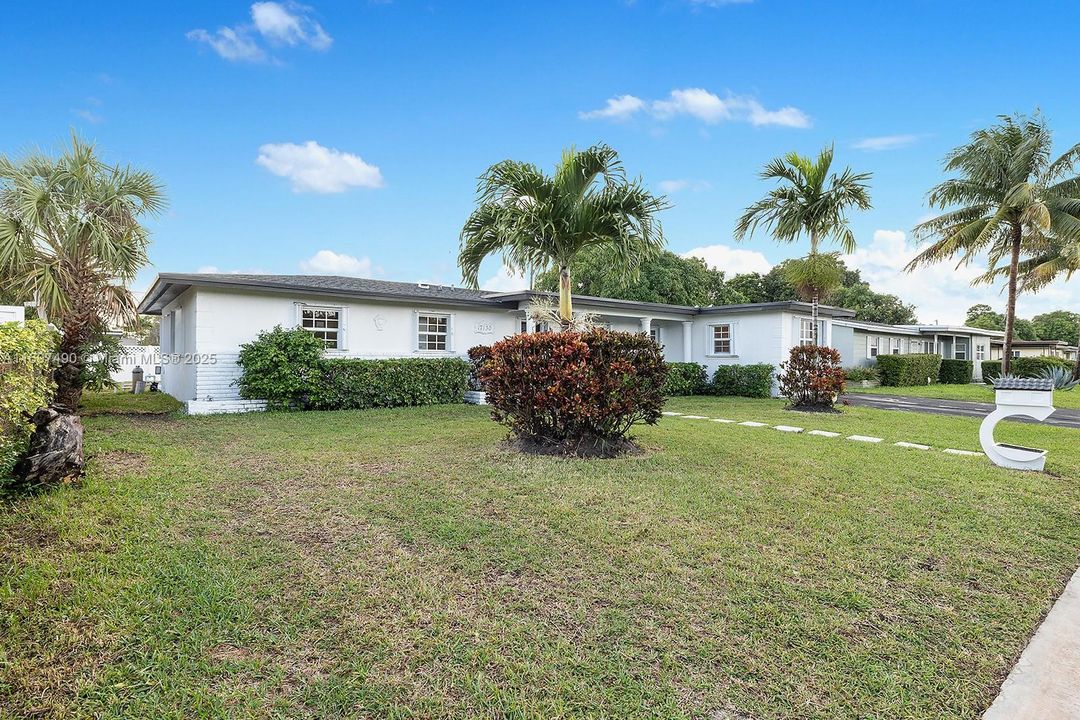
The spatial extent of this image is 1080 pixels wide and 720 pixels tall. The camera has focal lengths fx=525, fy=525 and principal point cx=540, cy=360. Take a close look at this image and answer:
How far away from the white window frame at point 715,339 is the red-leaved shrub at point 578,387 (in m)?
11.4

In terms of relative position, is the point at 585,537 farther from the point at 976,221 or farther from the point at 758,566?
the point at 976,221

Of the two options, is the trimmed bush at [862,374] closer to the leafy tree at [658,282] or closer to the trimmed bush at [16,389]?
the leafy tree at [658,282]

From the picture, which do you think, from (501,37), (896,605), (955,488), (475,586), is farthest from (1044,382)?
(501,37)

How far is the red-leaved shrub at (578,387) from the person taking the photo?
6.18 meters

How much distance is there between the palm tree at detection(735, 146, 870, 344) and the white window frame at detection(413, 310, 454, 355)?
8191 mm

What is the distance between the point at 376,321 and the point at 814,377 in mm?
10482

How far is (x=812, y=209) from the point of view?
40.8 feet

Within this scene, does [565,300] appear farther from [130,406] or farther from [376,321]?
[130,406]

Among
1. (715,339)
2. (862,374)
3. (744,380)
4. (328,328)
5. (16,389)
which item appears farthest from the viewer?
(862,374)

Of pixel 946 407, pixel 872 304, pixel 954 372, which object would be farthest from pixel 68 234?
pixel 872 304

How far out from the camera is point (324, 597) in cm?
283

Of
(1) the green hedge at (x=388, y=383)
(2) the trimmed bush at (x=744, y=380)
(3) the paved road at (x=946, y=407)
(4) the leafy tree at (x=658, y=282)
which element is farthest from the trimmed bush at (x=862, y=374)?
(1) the green hedge at (x=388, y=383)

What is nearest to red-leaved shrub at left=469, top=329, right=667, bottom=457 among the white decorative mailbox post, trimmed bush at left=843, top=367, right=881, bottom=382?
the white decorative mailbox post

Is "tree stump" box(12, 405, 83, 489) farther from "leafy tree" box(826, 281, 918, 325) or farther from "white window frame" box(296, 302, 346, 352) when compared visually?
"leafy tree" box(826, 281, 918, 325)
